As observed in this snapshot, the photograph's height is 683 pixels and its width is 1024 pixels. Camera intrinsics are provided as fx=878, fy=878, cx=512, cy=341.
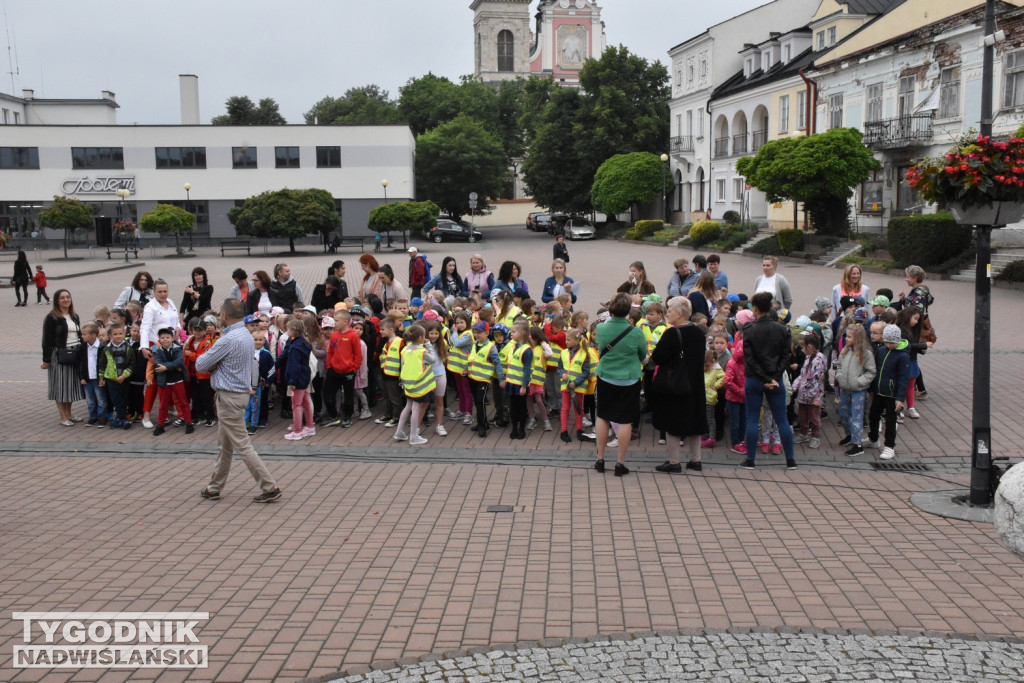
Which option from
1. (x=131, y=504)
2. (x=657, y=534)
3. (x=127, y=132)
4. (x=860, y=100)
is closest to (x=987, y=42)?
(x=657, y=534)

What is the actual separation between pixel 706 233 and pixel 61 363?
1490 inches

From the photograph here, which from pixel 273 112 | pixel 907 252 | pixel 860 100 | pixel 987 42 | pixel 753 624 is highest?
pixel 273 112

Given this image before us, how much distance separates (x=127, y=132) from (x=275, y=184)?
10.1m

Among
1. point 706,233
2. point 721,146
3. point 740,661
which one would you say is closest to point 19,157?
point 706,233

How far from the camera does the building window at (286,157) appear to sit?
59156mm

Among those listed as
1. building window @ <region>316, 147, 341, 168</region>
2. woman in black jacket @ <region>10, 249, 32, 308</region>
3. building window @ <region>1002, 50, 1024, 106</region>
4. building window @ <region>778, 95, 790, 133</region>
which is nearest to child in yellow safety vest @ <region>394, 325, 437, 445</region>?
woman in black jacket @ <region>10, 249, 32, 308</region>

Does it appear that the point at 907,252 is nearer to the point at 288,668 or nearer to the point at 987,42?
the point at 987,42

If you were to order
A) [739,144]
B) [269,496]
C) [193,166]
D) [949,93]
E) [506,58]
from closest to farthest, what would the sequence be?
[269,496]
[949,93]
[739,144]
[193,166]
[506,58]

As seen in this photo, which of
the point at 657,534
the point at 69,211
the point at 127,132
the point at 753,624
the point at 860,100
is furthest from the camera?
A: the point at 127,132

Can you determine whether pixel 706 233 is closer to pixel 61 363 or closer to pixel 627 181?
pixel 627 181

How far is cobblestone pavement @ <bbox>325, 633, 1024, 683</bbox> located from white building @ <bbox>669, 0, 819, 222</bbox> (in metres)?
51.0

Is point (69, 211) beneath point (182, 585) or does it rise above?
above

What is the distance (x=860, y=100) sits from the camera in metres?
39.4

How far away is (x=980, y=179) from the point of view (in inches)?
293
